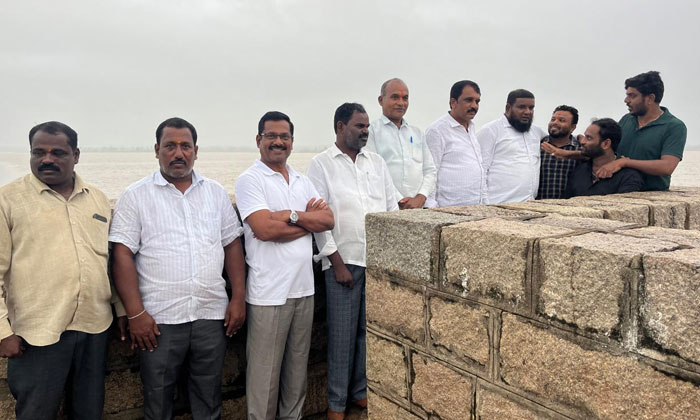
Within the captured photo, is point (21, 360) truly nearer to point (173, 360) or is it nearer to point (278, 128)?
point (173, 360)

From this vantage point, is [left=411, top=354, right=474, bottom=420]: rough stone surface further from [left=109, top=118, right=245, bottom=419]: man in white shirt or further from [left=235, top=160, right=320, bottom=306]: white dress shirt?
[left=109, top=118, right=245, bottom=419]: man in white shirt

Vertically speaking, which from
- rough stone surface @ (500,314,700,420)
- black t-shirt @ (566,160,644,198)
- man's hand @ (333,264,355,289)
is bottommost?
man's hand @ (333,264,355,289)

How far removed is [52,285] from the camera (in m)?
2.42

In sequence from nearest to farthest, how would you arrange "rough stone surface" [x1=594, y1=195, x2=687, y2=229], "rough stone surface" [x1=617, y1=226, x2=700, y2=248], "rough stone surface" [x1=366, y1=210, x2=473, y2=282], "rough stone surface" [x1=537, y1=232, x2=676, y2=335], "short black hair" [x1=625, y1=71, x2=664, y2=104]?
1. "rough stone surface" [x1=537, y1=232, x2=676, y2=335]
2. "rough stone surface" [x1=617, y1=226, x2=700, y2=248]
3. "rough stone surface" [x1=366, y1=210, x2=473, y2=282]
4. "rough stone surface" [x1=594, y1=195, x2=687, y2=229]
5. "short black hair" [x1=625, y1=71, x2=664, y2=104]

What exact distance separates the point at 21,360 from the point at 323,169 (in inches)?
80.0

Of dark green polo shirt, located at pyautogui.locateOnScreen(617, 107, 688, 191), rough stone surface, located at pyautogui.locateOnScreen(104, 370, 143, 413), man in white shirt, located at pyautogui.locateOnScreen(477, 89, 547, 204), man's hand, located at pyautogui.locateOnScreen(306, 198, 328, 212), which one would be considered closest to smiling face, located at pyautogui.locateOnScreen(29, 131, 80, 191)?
rough stone surface, located at pyautogui.locateOnScreen(104, 370, 143, 413)

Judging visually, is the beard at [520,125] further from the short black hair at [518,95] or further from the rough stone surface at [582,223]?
the rough stone surface at [582,223]

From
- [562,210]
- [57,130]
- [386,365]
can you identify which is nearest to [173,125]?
[57,130]

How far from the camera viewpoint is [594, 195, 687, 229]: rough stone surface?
108 inches

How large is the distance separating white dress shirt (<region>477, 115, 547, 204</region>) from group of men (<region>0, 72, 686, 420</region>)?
0.55m

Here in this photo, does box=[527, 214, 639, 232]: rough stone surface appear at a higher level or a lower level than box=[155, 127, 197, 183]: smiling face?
lower

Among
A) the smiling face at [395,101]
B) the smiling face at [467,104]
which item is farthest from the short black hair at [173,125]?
the smiling face at [467,104]

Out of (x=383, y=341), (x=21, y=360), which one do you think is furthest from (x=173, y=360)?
(x=383, y=341)

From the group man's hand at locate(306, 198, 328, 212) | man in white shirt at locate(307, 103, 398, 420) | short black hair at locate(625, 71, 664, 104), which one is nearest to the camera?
man's hand at locate(306, 198, 328, 212)
